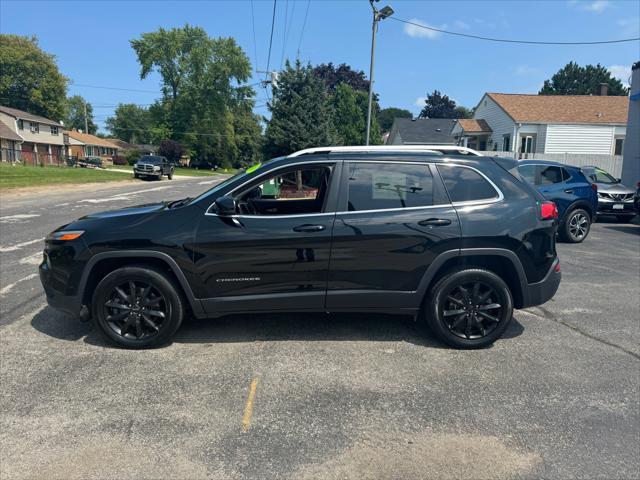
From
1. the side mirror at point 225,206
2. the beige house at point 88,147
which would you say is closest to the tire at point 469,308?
the side mirror at point 225,206

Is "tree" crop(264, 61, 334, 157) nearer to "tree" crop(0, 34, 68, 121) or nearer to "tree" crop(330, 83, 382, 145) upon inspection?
"tree" crop(330, 83, 382, 145)

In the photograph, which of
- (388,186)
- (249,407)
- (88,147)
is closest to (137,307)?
(249,407)

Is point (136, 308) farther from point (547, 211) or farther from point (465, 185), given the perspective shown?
point (547, 211)

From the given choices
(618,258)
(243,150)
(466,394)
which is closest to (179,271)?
(466,394)

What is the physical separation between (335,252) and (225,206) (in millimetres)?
1045

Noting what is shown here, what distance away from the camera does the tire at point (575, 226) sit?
10.2 metres

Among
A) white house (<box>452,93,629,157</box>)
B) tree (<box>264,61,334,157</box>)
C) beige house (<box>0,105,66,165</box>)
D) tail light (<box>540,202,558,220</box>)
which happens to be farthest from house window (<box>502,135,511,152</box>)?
beige house (<box>0,105,66,165</box>)

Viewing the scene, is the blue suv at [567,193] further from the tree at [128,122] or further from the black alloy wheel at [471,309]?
the tree at [128,122]

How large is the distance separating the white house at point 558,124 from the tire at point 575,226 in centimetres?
2183

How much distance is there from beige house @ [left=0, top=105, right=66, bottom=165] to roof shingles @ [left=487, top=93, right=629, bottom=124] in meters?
46.3

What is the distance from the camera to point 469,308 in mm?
4316

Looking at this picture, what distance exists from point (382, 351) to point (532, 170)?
788 cm

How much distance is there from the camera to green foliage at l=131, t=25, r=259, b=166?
68.8 m

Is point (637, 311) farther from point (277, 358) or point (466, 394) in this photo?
point (277, 358)
